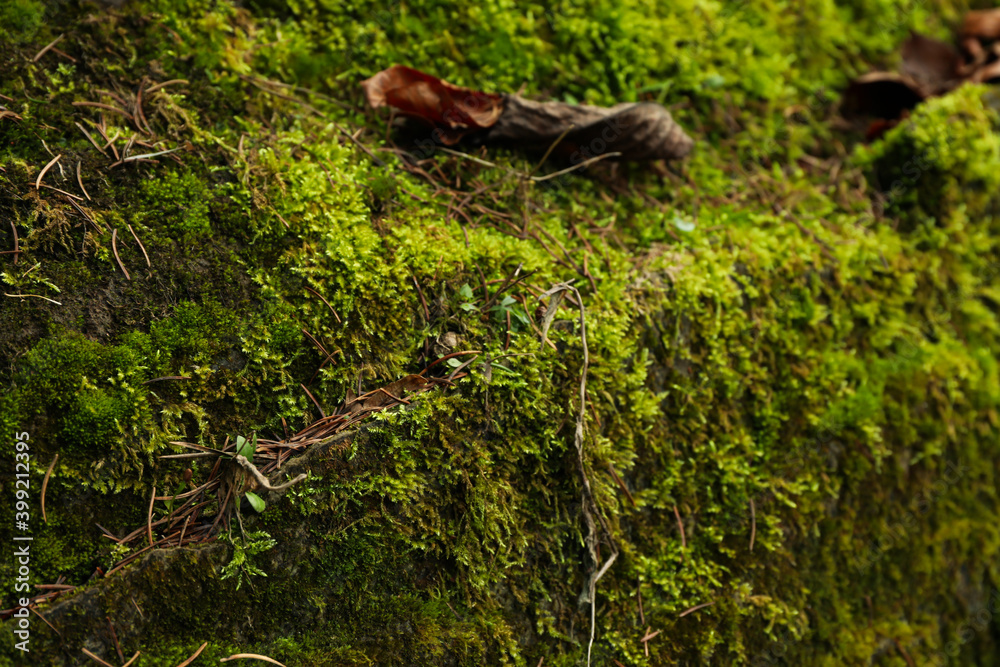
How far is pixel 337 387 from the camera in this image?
2326mm

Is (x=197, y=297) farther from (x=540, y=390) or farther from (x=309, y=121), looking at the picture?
(x=540, y=390)

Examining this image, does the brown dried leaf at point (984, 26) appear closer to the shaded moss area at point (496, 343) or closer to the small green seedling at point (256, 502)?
the shaded moss area at point (496, 343)

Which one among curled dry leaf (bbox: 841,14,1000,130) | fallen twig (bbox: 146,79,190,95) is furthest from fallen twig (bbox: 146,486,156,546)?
curled dry leaf (bbox: 841,14,1000,130)

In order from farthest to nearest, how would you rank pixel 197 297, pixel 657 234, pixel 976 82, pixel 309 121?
pixel 976 82 < pixel 657 234 < pixel 309 121 < pixel 197 297

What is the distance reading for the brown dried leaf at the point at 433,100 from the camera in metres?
2.97

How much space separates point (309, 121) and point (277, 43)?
48 cm

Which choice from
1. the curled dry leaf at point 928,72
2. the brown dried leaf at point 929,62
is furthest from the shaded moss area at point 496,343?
the brown dried leaf at point 929,62

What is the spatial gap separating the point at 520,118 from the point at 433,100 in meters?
0.43

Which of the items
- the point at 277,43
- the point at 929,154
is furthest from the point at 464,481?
the point at 929,154

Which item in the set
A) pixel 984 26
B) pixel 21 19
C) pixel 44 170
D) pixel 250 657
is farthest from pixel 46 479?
pixel 984 26

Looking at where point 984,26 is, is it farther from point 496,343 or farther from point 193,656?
point 193,656

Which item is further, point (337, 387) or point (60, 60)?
point (60, 60)

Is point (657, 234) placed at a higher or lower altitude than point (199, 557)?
higher

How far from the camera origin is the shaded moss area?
206 cm
